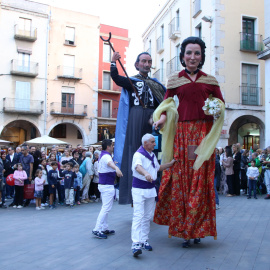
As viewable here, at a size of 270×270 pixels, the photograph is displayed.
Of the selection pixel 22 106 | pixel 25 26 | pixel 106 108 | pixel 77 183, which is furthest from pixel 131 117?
pixel 106 108

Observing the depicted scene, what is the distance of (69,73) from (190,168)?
86.8 feet

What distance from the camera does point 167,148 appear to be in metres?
4.39

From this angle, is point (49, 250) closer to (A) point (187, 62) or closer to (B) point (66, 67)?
(A) point (187, 62)

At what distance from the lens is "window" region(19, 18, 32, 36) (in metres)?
27.1

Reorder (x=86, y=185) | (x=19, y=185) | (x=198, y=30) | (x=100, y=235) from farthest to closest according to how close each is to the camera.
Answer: (x=198, y=30) < (x=86, y=185) < (x=19, y=185) < (x=100, y=235)

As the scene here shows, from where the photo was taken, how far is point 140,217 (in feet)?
13.0

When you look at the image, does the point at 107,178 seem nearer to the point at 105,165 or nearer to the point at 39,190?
the point at 105,165

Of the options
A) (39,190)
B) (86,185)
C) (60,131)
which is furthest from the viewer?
(60,131)

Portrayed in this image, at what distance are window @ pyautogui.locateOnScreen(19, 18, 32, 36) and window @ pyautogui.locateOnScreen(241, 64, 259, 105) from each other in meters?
17.0

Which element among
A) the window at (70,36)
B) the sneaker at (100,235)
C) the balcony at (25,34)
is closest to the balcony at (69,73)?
the window at (70,36)

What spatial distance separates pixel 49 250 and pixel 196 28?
19.7m

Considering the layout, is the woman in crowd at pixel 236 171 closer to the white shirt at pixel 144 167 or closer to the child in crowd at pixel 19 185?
the child in crowd at pixel 19 185

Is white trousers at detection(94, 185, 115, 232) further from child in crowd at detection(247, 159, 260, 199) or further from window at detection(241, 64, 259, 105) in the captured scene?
window at detection(241, 64, 259, 105)

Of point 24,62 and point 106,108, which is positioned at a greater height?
point 24,62
